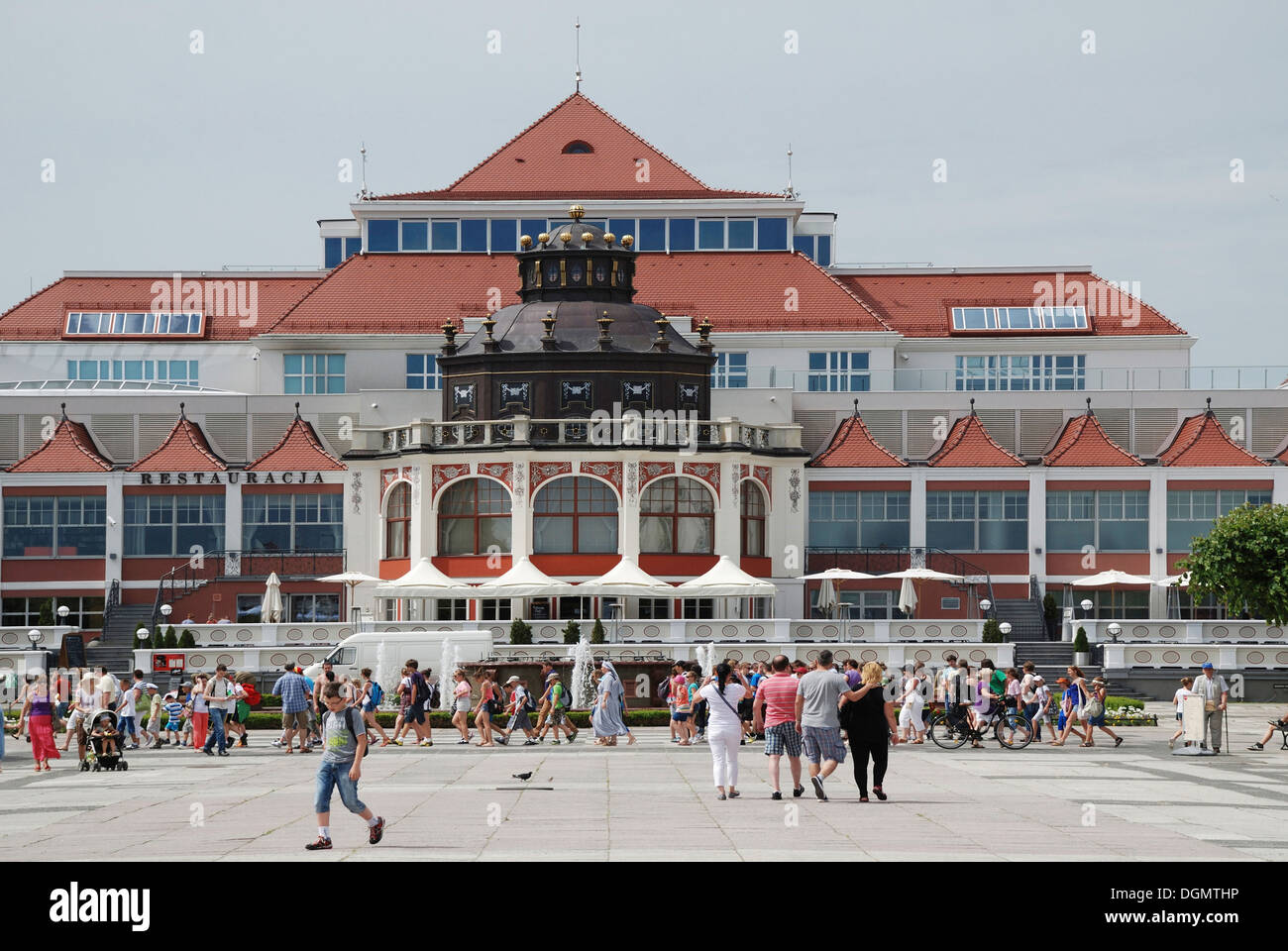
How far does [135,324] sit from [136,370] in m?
2.44

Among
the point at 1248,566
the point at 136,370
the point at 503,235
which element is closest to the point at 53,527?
the point at 136,370

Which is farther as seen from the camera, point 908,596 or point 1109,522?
point 1109,522

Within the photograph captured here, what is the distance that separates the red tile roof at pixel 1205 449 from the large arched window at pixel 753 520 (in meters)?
14.9

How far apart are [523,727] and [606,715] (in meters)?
1.94

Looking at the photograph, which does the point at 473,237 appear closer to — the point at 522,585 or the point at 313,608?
the point at 313,608

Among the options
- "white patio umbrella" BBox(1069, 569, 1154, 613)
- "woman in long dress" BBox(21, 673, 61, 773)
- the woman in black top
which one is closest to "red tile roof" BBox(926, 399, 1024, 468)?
"white patio umbrella" BBox(1069, 569, 1154, 613)

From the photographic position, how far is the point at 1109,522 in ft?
257

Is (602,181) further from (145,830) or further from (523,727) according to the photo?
(145,830)

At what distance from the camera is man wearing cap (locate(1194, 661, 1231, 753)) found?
39.7 meters

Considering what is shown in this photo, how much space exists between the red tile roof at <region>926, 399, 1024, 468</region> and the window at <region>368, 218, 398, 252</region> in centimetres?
2692

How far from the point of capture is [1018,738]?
43031 mm

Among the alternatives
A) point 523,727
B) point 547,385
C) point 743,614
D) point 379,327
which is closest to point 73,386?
point 379,327

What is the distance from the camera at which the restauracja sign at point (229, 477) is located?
7881 centimetres

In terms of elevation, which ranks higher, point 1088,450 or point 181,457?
point 1088,450
